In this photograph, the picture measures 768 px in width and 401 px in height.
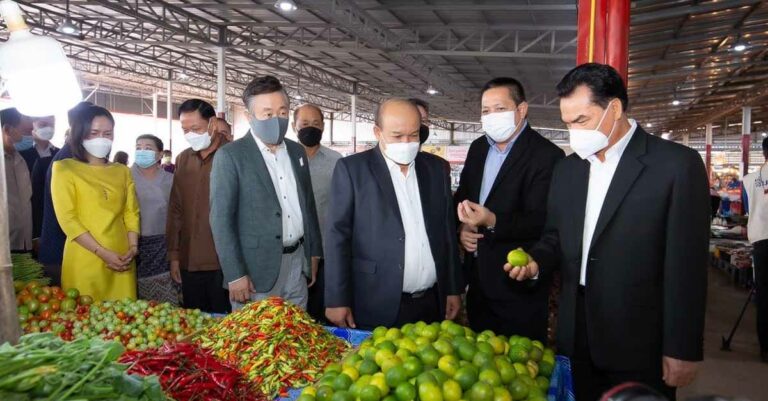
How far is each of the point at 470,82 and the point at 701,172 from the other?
18.6 meters

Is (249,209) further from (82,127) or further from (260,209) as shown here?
(82,127)

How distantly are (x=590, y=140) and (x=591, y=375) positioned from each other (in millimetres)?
958

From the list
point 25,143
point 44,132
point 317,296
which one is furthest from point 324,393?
point 44,132

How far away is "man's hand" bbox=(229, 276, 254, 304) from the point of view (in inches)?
A: 106

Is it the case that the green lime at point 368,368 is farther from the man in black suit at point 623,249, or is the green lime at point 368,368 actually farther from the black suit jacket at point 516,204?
the black suit jacket at point 516,204

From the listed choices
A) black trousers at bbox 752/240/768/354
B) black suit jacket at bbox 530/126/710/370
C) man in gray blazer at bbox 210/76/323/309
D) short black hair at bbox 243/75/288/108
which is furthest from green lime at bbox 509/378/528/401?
black trousers at bbox 752/240/768/354

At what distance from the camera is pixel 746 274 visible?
8680mm

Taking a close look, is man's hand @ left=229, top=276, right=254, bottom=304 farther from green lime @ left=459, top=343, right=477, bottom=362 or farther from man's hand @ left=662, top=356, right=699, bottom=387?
man's hand @ left=662, top=356, right=699, bottom=387

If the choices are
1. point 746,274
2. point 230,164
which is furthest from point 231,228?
point 746,274

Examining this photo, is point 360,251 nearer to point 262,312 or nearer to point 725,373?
point 262,312

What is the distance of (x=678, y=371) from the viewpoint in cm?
209

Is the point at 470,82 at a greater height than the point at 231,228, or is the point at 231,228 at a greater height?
the point at 470,82

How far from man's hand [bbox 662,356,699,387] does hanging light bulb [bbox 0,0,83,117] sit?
211cm

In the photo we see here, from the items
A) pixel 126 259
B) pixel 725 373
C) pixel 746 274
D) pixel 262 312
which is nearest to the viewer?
pixel 262 312
